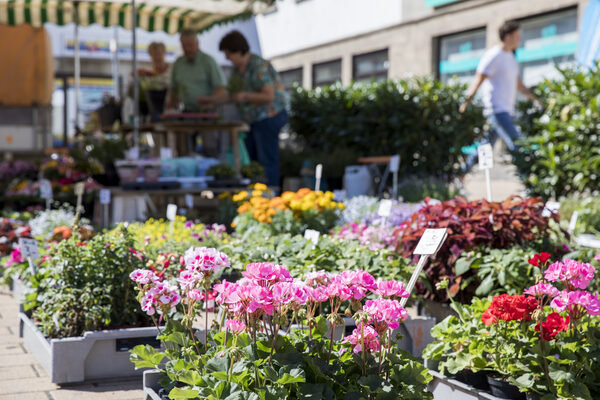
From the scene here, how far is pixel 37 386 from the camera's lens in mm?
2938

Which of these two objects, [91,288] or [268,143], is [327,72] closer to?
[268,143]

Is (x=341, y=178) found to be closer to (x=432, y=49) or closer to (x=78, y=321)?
(x=78, y=321)

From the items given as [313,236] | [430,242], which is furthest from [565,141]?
[430,242]

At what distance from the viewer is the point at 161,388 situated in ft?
7.33

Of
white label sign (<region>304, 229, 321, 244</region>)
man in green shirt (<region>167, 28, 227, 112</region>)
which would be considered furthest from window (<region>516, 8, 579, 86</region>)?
white label sign (<region>304, 229, 321, 244</region>)

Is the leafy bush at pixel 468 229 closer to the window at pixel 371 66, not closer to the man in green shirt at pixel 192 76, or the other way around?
the man in green shirt at pixel 192 76

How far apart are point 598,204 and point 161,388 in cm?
496

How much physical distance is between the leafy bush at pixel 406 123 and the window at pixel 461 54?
502cm

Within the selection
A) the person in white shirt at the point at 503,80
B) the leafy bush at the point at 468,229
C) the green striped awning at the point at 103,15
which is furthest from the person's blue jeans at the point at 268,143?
the leafy bush at the point at 468,229

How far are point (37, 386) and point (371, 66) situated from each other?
1525cm

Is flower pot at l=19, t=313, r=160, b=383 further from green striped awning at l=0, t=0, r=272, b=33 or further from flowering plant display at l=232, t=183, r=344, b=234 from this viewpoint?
green striped awning at l=0, t=0, r=272, b=33

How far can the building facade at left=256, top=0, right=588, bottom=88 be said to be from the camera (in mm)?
12719

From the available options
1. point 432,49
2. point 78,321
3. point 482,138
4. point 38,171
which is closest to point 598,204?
point 482,138

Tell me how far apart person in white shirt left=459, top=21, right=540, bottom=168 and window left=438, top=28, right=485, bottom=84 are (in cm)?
613
